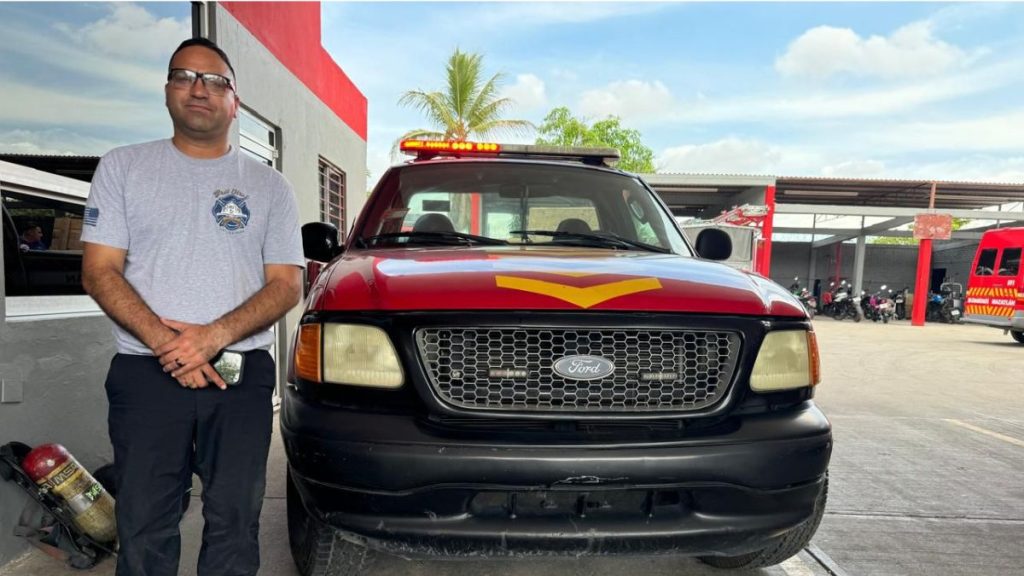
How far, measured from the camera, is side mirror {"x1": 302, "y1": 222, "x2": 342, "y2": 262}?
2.89 meters

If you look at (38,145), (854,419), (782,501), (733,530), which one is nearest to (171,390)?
(733,530)

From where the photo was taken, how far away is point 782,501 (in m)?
1.86

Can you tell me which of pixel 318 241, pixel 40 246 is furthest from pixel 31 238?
pixel 318 241

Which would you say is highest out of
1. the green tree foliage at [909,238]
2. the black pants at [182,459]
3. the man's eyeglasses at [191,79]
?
the green tree foliage at [909,238]

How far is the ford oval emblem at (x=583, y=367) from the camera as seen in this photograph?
5.92 feet

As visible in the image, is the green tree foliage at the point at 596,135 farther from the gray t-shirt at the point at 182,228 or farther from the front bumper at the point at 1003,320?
the gray t-shirt at the point at 182,228

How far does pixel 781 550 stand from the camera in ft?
7.71

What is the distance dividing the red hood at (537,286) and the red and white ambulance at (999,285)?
14994mm

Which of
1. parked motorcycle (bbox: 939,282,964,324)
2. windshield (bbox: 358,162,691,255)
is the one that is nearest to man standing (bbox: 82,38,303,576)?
windshield (bbox: 358,162,691,255)

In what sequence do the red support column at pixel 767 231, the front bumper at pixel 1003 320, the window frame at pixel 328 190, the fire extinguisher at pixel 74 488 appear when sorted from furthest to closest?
the red support column at pixel 767 231
the front bumper at pixel 1003 320
the window frame at pixel 328 190
the fire extinguisher at pixel 74 488

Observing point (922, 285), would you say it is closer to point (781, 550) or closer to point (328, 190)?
point (328, 190)

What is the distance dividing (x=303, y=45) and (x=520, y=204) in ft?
15.8

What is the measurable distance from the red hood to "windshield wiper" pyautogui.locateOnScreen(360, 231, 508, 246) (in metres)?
0.31

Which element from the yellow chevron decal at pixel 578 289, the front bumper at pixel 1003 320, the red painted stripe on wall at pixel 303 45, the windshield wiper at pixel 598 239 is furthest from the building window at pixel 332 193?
the front bumper at pixel 1003 320
